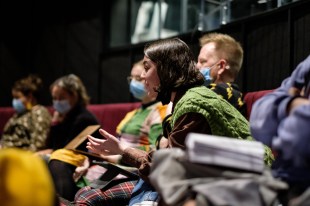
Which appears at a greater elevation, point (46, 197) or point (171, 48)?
point (171, 48)

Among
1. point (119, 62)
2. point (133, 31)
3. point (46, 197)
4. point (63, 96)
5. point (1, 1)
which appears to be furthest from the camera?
point (1, 1)

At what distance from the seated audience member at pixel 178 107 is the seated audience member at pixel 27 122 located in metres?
2.61

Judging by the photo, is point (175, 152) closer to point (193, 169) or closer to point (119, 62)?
point (193, 169)

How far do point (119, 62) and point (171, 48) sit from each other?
3.17 meters

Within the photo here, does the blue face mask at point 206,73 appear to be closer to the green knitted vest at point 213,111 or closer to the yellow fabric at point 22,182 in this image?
the green knitted vest at point 213,111

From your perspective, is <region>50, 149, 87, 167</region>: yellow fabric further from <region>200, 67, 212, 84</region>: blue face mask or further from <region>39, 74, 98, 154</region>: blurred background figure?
<region>200, 67, 212, 84</region>: blue face mask

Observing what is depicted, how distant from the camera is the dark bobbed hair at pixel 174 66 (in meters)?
2.58

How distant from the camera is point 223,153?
1641mm

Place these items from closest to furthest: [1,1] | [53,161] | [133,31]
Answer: [53,161] < [133,31] < [1,1]

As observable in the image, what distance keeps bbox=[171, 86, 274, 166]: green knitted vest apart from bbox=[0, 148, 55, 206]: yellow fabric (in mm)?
917

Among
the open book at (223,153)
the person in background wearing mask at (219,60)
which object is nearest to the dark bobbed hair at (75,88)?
the person in background wearing mask at (219,60)

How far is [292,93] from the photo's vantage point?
1776 millimetres

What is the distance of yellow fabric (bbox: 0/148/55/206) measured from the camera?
143cm

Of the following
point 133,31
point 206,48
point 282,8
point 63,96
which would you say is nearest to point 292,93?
point 206,48
